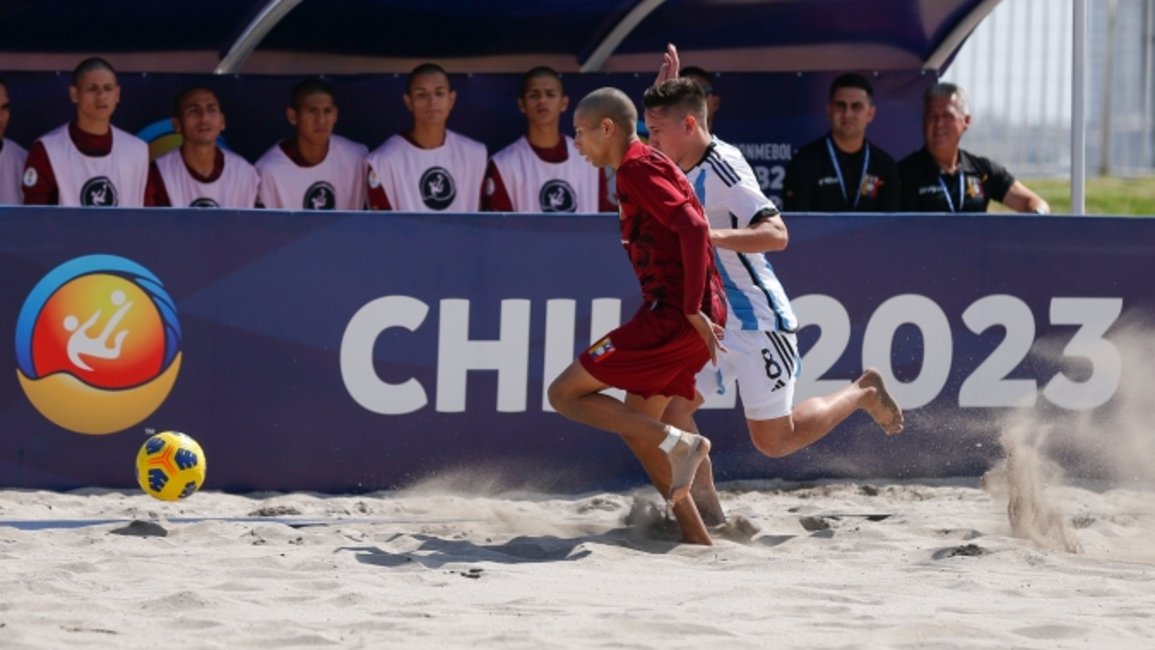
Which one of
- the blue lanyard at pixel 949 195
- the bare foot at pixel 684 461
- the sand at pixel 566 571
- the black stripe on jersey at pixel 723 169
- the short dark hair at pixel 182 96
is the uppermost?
the short dark hair at pixel 182 96

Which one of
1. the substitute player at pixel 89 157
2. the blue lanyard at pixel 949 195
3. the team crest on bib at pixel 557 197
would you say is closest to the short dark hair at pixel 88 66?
the substitute player at pixel 89 157

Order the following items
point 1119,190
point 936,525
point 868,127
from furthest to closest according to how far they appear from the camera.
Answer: point 1119,190 < point 868,127 < point 936,525

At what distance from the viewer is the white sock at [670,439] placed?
6.99 metres

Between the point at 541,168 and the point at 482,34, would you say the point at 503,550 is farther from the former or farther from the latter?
the point at 482,34

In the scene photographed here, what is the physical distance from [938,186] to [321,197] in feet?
11.8

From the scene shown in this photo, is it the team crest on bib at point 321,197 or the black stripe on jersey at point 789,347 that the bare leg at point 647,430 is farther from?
the team crest on bib at point 321,197

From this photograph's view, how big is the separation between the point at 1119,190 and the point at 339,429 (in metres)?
10.8

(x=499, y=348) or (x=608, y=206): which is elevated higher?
(x=608, y=206)

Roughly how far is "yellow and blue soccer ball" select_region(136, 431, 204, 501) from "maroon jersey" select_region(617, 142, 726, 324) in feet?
6.96

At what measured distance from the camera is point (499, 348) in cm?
888

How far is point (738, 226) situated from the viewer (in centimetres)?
733

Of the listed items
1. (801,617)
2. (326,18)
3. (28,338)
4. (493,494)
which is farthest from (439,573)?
(326,18)

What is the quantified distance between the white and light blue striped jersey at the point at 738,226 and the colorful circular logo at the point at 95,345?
2.81 m

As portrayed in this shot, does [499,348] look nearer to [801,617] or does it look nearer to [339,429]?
[339,429]
